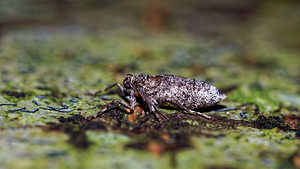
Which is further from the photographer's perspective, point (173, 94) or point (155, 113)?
point (173, 94)

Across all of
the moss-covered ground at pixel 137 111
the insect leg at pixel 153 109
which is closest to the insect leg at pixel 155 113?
the insect leg at pixel 153 109

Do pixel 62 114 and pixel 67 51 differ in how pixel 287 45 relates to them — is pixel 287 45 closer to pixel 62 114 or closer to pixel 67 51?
pixel 67 51

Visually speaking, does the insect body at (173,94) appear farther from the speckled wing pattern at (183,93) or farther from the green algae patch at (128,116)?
the green algae patch at (128,116)

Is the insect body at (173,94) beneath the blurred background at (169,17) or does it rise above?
beneath

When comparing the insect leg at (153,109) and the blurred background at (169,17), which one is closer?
the insect leg at (153,109)

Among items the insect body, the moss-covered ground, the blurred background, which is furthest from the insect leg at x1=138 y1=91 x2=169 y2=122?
the blurred background

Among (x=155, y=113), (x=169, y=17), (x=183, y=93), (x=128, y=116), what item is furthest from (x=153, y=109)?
(x=169, y=17)

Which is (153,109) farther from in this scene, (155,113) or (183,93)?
(183,93)

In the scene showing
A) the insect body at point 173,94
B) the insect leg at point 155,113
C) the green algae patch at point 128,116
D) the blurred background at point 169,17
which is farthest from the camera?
the blurred background at point 169,17

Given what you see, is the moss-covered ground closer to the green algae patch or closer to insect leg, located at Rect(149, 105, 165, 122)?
the green algae patch

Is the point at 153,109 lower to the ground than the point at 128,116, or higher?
higher
